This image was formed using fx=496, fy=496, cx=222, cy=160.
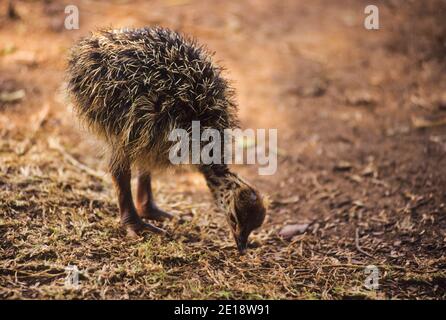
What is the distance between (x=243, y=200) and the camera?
455cm

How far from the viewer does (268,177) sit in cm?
656

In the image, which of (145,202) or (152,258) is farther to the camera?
(145,202)

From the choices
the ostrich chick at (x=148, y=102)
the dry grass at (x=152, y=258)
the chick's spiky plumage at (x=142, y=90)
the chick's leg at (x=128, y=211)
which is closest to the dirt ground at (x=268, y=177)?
the dry grass at (x=152, y=258)

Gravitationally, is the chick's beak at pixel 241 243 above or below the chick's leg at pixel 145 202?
below

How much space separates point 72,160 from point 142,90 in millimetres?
2283

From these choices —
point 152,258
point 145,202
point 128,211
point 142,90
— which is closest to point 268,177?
point 145,202

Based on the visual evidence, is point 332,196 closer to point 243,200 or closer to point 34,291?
point 243,200

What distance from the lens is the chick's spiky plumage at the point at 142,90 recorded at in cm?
443

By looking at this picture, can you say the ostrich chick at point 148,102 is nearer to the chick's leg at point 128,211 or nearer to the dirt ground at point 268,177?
the chick's leg at point 128,211

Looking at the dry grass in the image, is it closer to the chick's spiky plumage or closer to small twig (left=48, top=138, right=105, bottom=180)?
small twig (left=48, top=138, right=105, bottom=180)

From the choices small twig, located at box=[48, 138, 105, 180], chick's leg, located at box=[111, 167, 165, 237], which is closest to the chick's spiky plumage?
chick's leg, located at box=[111, 167, 165, 237]

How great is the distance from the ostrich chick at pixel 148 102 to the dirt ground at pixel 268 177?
0.50m

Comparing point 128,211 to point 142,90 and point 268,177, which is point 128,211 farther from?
point 268,177

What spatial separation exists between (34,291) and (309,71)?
6.31 metres
